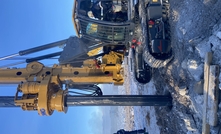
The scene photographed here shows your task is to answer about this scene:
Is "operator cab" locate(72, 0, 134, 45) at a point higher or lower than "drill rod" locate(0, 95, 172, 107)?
higher

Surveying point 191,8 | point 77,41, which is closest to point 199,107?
point 191,8

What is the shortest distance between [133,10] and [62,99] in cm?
229

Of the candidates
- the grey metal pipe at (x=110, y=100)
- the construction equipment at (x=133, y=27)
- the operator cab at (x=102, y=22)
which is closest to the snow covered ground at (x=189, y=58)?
the construction equipment at (x=133, y=27)

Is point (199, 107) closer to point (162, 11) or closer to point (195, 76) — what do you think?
point (195, 76)

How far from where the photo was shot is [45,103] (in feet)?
13.8

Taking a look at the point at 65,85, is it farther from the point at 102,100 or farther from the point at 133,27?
the point at 133,27

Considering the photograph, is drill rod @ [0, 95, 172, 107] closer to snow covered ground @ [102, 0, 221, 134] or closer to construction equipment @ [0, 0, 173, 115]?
construction equipment @ [0, 0, 173, 115]

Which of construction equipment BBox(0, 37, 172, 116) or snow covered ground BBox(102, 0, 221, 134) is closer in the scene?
snow covered ground BBox(102, 0, 221, 134)

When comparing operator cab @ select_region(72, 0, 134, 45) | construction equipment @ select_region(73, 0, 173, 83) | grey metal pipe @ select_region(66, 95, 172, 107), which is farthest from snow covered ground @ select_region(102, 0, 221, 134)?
operator cab @ select_region(72, 0, 134, 45)

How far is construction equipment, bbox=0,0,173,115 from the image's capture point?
14.6 feet

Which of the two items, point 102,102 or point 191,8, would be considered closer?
point 191,8

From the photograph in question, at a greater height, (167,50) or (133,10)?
(133,10)

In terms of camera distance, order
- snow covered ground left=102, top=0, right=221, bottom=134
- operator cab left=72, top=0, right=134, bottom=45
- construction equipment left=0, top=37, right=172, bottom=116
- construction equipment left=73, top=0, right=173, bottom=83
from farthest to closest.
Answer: operator cab left=72, top=0, right=134, bottom=45
construction equipment left=73, top=0, right=173, bottom=83
construction equipment left=0, top=37, right=172, bottom=116
snow covered ground left=102, top=0, right=221, bottom=134

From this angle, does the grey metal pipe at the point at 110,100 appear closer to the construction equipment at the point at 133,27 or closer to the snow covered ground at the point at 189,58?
the snow covered ground at the point at 189,58
